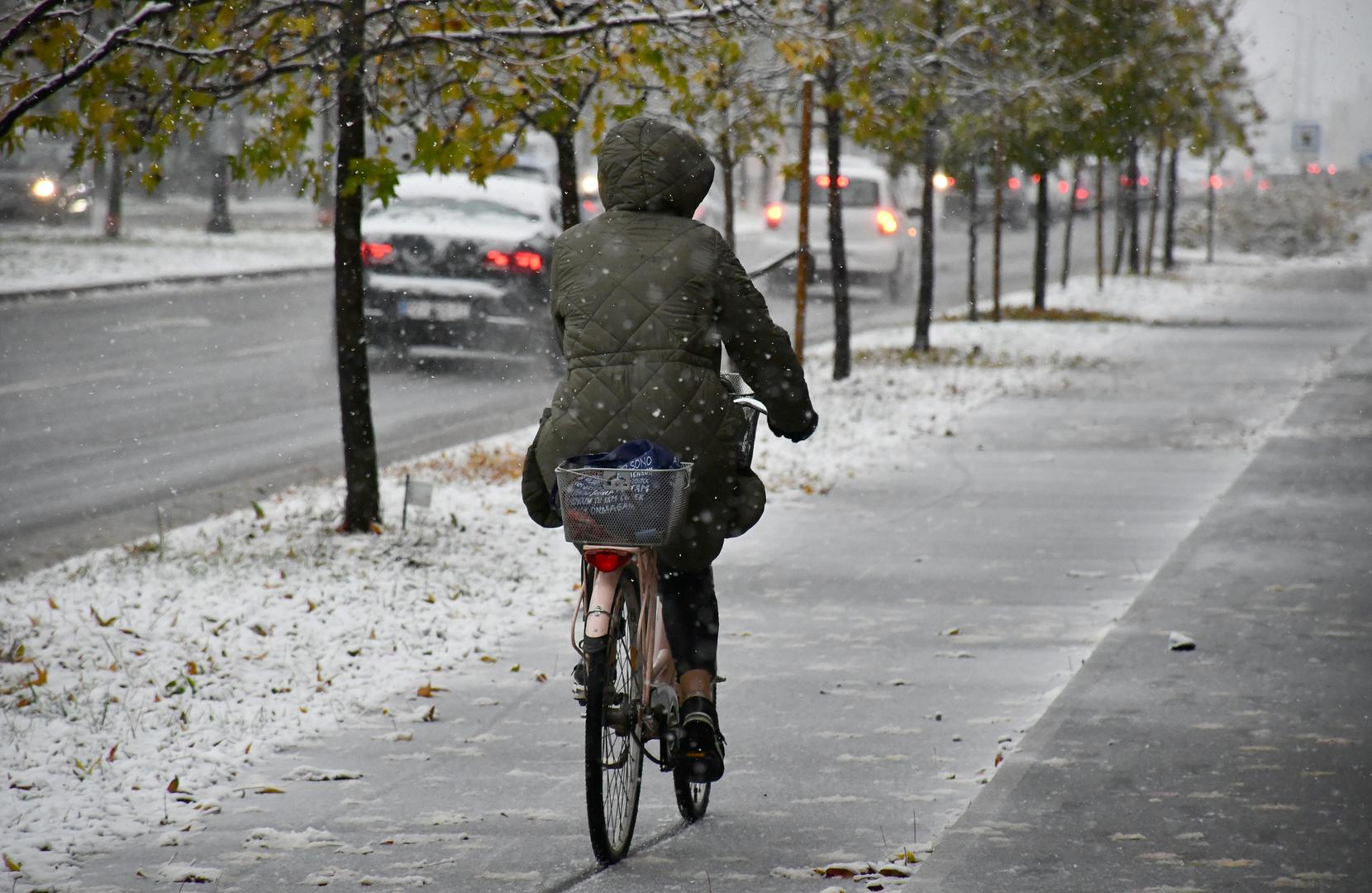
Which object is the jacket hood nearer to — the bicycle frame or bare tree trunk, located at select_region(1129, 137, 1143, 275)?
the bicycle frame

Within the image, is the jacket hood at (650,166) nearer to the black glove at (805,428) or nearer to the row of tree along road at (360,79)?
the black glove at (805,428)

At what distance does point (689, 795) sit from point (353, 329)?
4.14 meters

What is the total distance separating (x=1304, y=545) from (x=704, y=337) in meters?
4.63

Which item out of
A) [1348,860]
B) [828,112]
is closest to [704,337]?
[1348,860]

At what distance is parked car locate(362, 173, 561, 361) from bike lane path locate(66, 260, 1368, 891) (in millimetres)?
5970

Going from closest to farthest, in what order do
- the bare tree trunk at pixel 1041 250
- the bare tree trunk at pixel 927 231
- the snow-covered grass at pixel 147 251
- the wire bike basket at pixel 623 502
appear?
the wire bike basket at pixel 623 502
the bare tree trunk at pixel 927 231
the bare tree trunk at pixel 1041 250
the snow-covered grass at pixel 147 251

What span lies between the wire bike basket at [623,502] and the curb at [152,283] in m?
18.7

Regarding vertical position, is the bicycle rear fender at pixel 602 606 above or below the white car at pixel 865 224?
below

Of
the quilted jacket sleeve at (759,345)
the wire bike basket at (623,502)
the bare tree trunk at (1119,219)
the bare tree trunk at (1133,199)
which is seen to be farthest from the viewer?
the bare tree trunk at (1119,219)

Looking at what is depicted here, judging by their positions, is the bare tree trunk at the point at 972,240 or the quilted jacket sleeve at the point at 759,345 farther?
the bare tree trunk at the point at 972,240

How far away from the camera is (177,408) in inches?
528

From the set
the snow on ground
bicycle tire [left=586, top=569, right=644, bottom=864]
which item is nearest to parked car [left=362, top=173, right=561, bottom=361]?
the snow on ground

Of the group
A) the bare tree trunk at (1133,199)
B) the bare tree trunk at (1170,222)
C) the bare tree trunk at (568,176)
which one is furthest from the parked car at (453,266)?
the bare tree trunk at (1170,222)

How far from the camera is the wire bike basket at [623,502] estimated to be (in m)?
4.03
